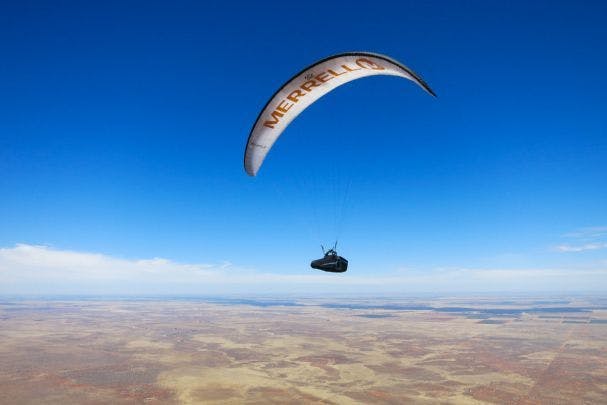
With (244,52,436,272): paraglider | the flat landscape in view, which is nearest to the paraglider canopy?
(244,52,436,272): paraglider

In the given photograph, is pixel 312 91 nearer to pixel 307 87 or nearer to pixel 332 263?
pixel 307 87

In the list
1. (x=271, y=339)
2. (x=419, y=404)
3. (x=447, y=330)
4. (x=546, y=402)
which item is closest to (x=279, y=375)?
(x=419, y=404)

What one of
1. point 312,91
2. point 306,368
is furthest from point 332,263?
point 306,368

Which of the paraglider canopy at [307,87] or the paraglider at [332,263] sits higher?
the paraglider canopy at [307,87]

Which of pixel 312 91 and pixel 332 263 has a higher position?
pixel 312 91

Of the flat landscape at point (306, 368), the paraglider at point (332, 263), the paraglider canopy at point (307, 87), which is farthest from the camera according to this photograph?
the flat landscape at point (306, 368)

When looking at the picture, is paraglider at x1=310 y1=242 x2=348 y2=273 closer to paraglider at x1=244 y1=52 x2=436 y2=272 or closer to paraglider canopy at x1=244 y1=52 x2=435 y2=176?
paraglider at x1=244 y1=52 x2=436 y2=272

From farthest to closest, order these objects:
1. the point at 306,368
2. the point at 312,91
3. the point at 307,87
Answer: the point at 306,368 < the point at 312,91 < the point at 307,87

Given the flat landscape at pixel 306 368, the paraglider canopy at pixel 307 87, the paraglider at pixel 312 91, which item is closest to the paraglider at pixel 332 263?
the paraglider at pixel 312 91

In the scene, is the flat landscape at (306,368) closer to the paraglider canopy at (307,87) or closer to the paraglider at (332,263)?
the paraglider at (332,263)
